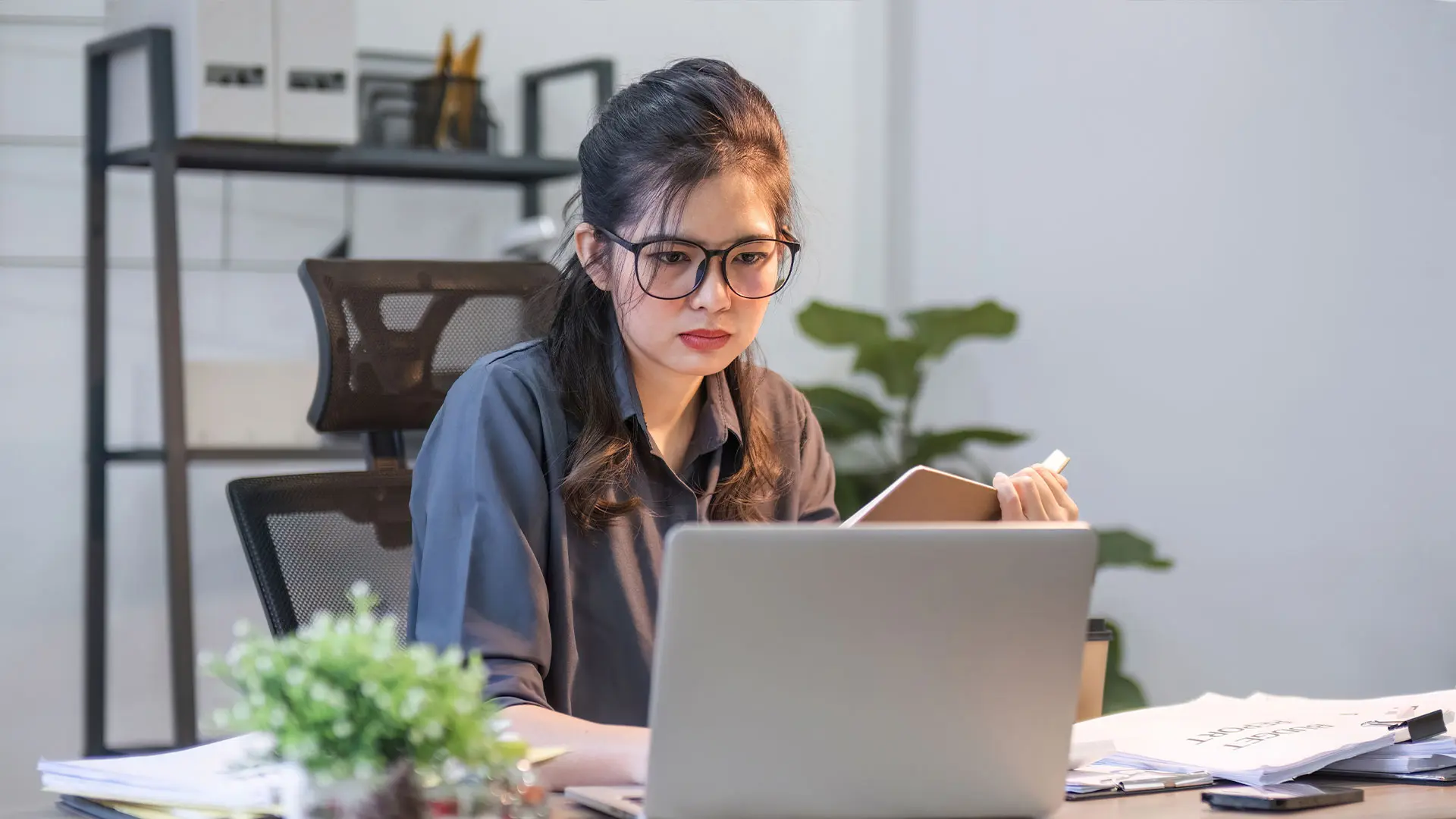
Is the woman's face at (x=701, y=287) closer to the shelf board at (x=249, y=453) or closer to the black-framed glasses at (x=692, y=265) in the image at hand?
the black-framed glasses at (x=692, y=265)

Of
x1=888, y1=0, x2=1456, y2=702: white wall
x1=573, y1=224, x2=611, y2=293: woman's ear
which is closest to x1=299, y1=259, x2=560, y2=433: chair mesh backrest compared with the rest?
x1=573, y1=224, x2=611, y2=293: woman's ear

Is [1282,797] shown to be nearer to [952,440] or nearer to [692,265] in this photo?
[692,265]

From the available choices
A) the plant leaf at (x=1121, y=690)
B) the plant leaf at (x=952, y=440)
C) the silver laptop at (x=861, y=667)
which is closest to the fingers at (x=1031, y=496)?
the silver laptop at (x=861, y=667)

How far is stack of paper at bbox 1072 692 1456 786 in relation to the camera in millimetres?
1045

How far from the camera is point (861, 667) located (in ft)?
2.52

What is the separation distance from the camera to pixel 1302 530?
2775mm

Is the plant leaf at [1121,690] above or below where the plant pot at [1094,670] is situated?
below

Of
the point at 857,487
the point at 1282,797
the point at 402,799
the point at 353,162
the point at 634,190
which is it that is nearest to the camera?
the point at 402,799

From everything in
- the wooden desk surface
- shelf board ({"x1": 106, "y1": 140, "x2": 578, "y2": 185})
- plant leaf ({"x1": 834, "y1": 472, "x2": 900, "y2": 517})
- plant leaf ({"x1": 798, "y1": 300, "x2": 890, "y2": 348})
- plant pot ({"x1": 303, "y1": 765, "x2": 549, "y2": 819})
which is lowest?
plant leaf ({"x1": 834, "y1": 472, "x2": 900, "y2": 517})

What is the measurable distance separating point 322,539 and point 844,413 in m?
1.61

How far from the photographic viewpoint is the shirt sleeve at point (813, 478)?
1521 millimetres

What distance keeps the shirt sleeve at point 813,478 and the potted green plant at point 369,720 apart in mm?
847

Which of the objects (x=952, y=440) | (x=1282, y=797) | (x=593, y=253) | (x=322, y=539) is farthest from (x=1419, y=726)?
(x=952, y=440)

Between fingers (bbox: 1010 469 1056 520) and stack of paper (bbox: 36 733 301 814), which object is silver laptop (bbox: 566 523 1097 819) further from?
fingers (bbox: 1010 469 1056 520)
